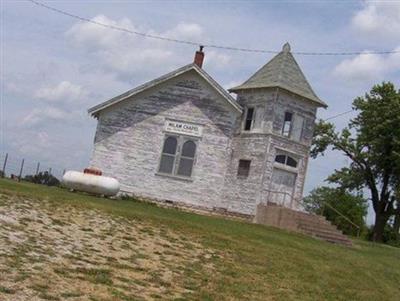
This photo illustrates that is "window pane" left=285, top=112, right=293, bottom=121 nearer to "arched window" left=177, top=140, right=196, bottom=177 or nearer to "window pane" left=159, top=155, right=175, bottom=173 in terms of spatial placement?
"arched window" left=177, top=140, right=196, bottom=177

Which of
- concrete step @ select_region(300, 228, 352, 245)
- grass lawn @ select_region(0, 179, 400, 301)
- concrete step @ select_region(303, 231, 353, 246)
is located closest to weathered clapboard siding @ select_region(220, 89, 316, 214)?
concrete step @ select_region(300, 228, 352, 245)

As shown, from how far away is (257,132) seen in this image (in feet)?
110

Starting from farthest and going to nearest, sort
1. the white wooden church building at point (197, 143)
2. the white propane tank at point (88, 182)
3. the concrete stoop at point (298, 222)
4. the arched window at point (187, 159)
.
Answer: the arched window at point (187, 159)
the white wooden church building at point (197, 143)
the concrete stoop at point (298, 222)
the white propane tank at point (88, 182)

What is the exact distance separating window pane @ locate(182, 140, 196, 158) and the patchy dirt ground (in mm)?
13165

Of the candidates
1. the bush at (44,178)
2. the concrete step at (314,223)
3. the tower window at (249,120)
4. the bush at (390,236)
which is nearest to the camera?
the concrete step at (314,223)

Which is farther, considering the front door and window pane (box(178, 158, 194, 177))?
the front door

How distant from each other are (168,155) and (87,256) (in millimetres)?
19402

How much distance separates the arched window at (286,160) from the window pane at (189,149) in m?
4.38

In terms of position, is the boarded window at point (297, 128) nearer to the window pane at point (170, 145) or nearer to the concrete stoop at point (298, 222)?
the concrete stoop at point (298, 222)

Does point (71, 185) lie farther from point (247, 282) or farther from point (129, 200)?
point (247, 282)

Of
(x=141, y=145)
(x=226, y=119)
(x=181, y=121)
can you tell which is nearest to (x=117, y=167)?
(x=141, y=145)

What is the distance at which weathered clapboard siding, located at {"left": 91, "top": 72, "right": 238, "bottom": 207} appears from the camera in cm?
3316

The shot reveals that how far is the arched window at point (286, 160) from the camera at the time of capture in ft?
111

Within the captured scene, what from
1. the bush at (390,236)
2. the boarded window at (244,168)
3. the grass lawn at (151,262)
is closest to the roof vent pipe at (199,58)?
the boarded window at (244,168)
